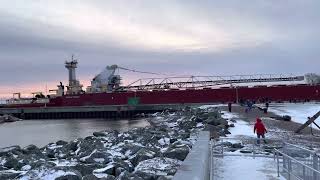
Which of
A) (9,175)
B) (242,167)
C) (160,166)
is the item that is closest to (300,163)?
(242,167)

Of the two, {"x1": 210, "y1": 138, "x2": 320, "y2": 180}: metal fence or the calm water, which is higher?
{"x1": 210, "y1": 138, "x2": 320, "y2": 180}: metal fence

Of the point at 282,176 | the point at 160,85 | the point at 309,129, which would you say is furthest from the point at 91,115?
the point at 282,176

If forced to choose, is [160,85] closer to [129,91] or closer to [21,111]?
[129,91]

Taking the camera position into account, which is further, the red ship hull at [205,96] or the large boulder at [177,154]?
the red ship hull at [205,96]

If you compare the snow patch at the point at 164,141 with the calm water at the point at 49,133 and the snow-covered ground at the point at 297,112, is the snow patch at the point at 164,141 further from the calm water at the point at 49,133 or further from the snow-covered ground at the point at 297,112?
the snow-covered ground at the point at 297,112

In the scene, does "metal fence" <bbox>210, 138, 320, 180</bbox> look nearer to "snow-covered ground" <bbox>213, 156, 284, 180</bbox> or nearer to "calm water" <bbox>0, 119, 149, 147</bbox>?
"snow-covered ground" <bbox>213, 156, 284, 180</bbox>

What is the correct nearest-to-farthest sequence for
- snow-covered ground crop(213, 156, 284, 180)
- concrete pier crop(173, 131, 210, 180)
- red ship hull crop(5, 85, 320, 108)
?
concrete pier crop(173, 131, 210, 180) → snow-covered ground crop(213, 156, 284, 180) → red ship hull crop(5, 85, 320, 108)

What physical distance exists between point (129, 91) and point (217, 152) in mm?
70455

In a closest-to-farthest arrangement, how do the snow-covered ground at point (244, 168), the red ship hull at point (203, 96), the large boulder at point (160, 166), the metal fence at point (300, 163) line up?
the metal fence at point (300, 163) → the snow-covered ground at point (244, 168) → the large boulder at point (160, 166) → the red ship hull at point (203, 96)

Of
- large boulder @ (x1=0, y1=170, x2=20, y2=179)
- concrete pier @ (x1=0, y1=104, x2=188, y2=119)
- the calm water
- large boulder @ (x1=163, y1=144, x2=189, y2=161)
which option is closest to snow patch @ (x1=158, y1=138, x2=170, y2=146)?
large boulder @ (x1=163, y1=144, x2=189, y2=161)

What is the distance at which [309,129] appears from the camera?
1033 inches

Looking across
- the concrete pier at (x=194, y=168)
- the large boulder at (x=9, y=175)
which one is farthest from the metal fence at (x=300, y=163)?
the large boulder at (x=9, y=175)

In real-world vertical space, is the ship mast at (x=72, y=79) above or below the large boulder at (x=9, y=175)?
above

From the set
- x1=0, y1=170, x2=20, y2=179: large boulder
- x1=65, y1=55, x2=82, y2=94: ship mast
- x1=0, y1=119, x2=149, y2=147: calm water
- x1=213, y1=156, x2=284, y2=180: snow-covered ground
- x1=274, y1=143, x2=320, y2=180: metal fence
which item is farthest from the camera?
x1=65, y1=55, x2=82, y2=94: ship mast
